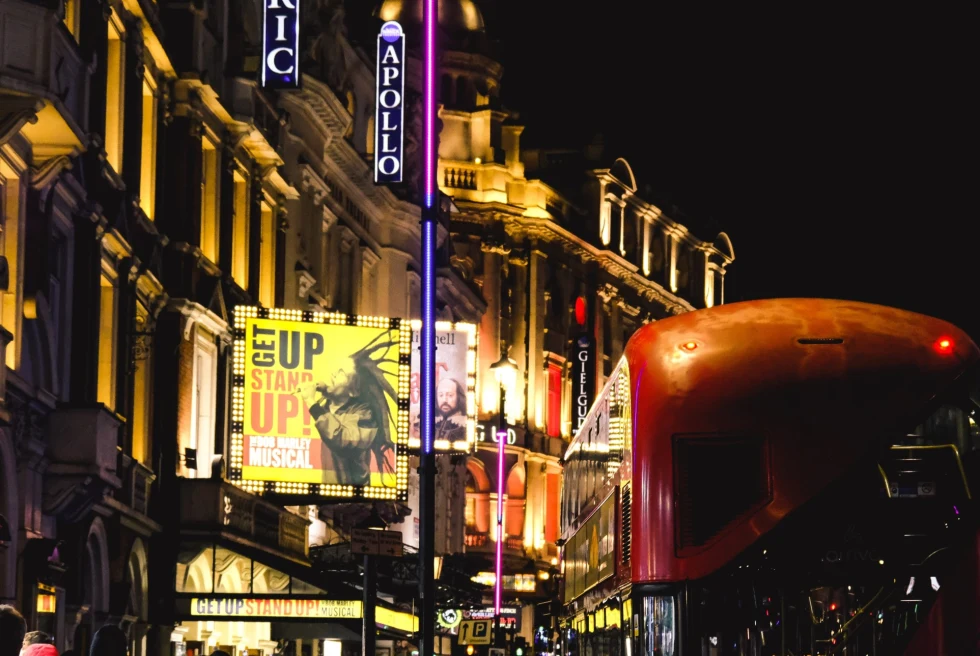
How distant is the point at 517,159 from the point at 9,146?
60.4m

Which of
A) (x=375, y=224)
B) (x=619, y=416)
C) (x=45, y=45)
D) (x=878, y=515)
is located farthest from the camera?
(x=375, y=224)

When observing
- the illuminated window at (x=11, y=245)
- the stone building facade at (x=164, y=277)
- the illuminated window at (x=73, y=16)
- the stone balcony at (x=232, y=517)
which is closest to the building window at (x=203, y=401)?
the stone building facade at (x=164, y=277)

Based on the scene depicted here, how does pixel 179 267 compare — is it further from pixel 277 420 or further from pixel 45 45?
pixel 45 45

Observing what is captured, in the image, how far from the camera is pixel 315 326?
38.4 metres

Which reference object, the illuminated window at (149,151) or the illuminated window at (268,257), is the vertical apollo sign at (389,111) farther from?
the illuminated window at (149,151)

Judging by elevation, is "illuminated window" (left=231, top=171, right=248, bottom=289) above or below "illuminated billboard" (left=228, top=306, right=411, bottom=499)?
above

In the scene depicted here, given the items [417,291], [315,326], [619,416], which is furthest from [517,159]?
[619,416]

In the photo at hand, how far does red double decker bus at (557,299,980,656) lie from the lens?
52.4 feet

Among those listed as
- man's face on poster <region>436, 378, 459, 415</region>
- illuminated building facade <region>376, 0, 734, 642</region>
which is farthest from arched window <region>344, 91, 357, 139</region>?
illuminated building facade <region>376, 0, 734, 642</region>

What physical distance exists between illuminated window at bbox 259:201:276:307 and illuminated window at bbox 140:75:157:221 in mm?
8548

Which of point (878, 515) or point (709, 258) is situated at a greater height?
point (709, 258)

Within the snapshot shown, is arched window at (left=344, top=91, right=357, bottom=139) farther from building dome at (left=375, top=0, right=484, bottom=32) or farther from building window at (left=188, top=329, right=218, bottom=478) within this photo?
building dome at (left=375, top=0, right=484, bottom=32)

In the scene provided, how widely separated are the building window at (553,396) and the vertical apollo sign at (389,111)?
41765mm

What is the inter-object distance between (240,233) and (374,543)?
19.2 metres
